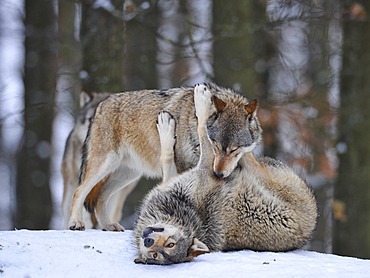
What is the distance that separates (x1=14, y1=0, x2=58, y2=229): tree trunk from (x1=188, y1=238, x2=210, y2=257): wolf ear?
8.00 meters

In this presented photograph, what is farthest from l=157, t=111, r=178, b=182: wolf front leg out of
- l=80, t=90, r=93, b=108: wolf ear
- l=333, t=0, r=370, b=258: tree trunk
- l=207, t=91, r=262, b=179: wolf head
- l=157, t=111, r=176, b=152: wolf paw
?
l=333, t=0, r=370, b=258: tree trunk

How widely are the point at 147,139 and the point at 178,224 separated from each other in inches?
82.1

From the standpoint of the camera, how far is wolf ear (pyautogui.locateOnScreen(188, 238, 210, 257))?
17.3ft

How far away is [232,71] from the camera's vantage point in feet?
41.0

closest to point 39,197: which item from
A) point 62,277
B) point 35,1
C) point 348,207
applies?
point 35,1

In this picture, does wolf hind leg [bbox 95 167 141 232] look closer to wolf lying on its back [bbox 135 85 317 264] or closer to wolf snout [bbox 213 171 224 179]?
wolf lying on its back [bbox 135 85 317 264]

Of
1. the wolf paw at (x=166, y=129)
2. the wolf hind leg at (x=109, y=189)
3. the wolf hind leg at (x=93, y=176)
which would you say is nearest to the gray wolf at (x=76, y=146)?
the wolf hind leg at (x=109, y=189)

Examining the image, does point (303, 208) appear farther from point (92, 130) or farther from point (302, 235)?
point (92, 130)

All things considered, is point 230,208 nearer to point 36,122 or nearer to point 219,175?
point 219,175

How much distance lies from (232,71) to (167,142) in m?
5.71

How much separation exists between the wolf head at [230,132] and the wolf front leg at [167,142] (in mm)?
600

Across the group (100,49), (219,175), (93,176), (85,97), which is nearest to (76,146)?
(85,97)

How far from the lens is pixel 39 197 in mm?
13273

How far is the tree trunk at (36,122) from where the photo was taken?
43.3ft
